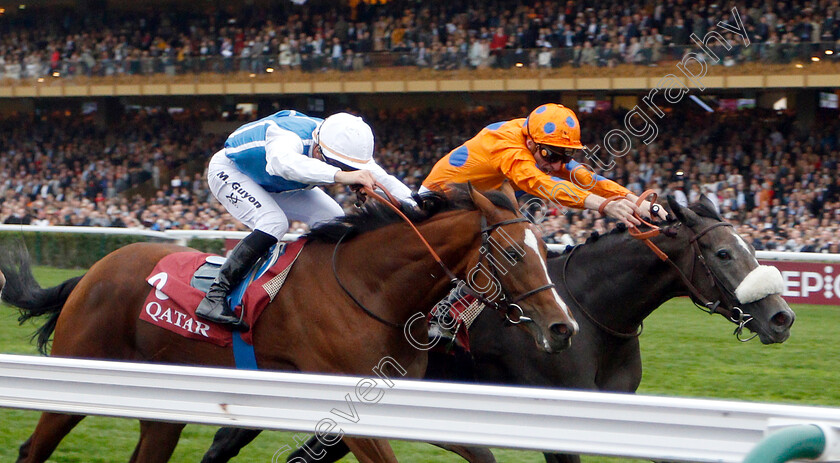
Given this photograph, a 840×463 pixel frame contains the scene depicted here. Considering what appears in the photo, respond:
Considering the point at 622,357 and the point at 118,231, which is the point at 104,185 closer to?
the point at 118,231

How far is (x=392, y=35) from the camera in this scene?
18.5 m

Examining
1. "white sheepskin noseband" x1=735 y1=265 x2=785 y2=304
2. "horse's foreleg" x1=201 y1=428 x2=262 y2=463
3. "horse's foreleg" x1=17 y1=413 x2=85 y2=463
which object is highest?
"white sheepskin noseband" x1=735 y1=265 x2=785 y2=304

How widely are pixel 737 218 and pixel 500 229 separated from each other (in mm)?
9797

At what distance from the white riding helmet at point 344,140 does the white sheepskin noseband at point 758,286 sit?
1.51m

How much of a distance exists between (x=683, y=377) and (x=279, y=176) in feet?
12.0

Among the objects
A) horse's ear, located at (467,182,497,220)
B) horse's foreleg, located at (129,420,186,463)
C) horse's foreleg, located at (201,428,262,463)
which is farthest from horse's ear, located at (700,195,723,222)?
horse's foreleg, located at (129,420,186,463)

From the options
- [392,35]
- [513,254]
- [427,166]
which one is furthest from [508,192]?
[392,35]

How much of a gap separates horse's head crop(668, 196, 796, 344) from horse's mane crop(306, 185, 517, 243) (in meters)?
0.83

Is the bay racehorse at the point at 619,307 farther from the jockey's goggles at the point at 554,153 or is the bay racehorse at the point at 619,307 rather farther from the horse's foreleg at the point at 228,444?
the jockey's goggles at the point at 554,153

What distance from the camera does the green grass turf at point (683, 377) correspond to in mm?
4414

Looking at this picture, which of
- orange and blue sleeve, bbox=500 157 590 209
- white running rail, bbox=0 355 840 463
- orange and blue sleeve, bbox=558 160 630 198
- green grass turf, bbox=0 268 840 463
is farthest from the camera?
green grass turf, bbox=0 268 840 463

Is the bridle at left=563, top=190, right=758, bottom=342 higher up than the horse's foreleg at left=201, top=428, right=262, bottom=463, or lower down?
higher up

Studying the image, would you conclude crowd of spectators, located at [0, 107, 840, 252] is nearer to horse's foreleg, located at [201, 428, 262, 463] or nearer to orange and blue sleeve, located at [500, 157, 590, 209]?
orange and blue sleeve, located at [500, 157, 590, 209]

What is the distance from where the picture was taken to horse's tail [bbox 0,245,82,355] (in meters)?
3.99
